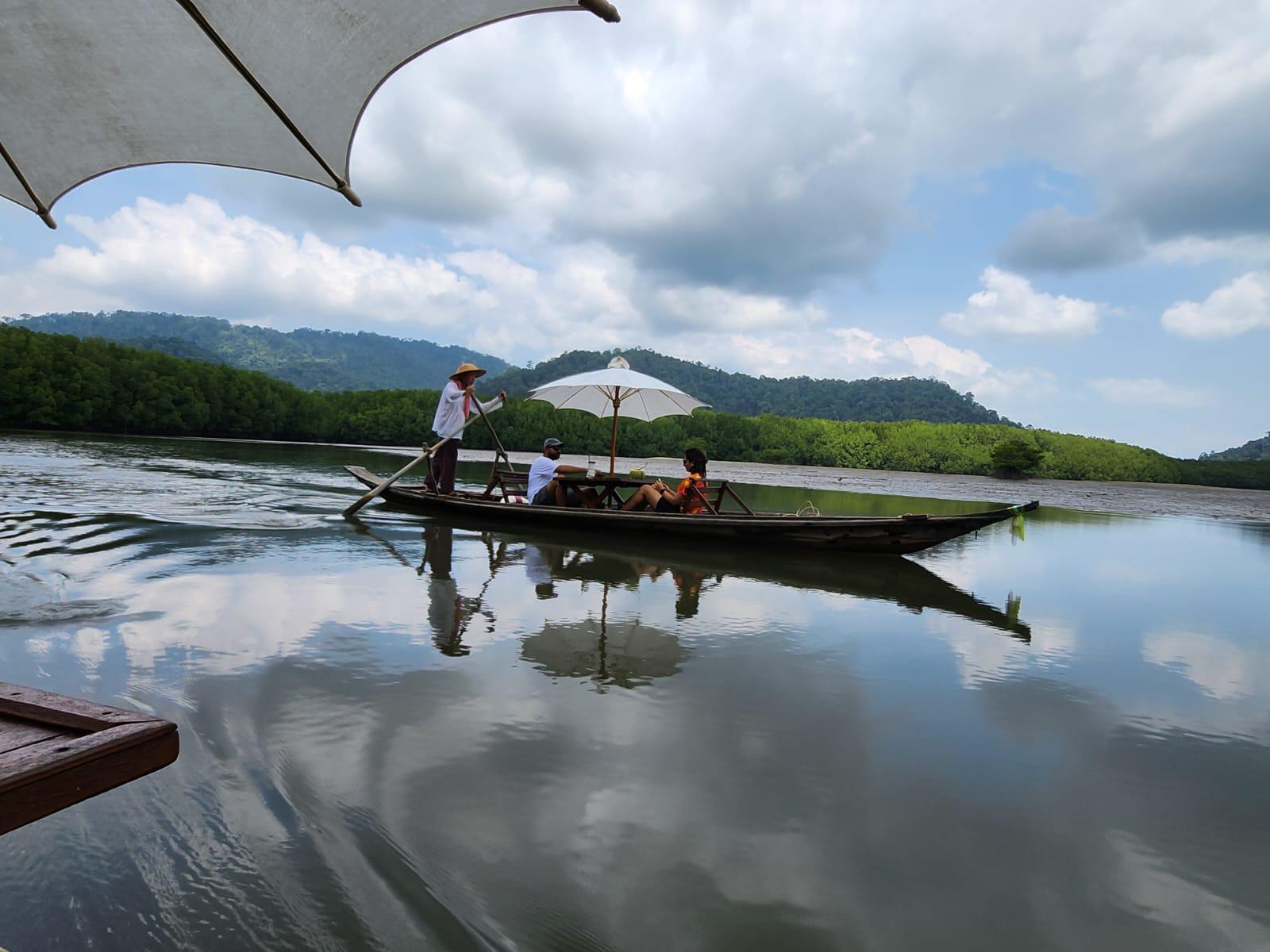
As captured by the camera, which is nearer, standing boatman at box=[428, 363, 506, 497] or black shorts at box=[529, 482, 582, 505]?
black shorts at box=[529, 482, 582, 505]

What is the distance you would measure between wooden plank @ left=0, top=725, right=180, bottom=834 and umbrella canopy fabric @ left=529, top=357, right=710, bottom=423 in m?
9.77

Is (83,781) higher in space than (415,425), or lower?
lower

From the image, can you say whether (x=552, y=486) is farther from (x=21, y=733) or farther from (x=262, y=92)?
(x=21, y=733)

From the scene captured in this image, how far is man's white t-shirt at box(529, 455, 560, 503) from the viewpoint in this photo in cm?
1071

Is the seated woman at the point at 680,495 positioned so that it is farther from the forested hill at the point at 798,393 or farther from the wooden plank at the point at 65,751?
the forested hill at the point at 798,393

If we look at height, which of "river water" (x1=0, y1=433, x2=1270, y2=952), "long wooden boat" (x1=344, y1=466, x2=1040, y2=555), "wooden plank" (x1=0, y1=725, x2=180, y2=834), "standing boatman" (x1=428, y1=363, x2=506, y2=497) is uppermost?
"standing boatman" (x1=428, y1=363, x2=506, y2=497)

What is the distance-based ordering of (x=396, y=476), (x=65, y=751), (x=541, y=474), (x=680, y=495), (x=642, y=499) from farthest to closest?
(x=396, y=476) < (x=541, y=474) < (x=642, y=499) < (x=680, y=495) < (x=65, y=751)

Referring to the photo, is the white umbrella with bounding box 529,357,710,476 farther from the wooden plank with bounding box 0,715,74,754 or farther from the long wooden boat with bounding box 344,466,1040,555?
the wooden plank with bounding box 0,715,74,754

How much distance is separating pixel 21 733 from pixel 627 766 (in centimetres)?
234

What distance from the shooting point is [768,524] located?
9008 mm

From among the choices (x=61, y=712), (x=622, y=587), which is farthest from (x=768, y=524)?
(x=61, y=712)

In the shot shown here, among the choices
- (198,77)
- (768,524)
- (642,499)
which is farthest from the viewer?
(642,499)

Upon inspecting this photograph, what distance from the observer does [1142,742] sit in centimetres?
402

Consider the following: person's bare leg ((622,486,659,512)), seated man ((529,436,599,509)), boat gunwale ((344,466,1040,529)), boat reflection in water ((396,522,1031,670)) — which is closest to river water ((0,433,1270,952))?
boat reflection in water ((396,522,1031,670))
